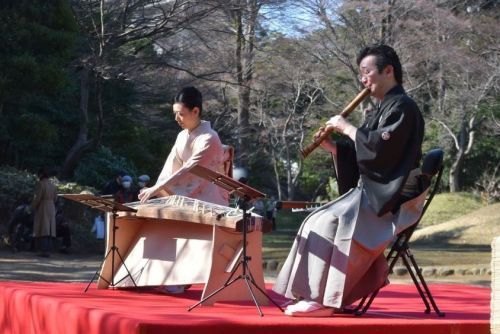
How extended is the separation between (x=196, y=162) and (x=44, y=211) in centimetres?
1044

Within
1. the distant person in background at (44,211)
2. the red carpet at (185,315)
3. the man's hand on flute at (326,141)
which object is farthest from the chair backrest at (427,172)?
the distant person in background at (44,211)

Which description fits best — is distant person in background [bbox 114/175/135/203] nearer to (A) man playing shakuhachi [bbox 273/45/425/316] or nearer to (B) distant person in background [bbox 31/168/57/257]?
(B) distant person in background [bbox 31/168/57/257]

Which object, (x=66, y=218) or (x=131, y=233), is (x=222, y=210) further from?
(x=66, y=218)

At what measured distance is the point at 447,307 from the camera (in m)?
6.97

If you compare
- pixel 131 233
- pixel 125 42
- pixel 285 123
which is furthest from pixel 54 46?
pixel 285 123

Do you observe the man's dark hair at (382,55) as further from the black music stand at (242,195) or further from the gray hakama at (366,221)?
the black music stand at (242,195)

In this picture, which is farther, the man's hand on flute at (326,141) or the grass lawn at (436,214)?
the grass lawn at (436,214)

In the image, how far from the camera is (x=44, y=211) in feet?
58.0

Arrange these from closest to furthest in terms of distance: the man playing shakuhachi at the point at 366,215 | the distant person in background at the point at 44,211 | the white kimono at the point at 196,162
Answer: the man playing shakuhachi at the point at 366,215, the white kimono at the point at 196,162, the distant person in background at the point at 44,211

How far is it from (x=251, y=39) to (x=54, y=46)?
9.20 m

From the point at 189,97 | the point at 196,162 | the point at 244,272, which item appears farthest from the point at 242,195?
the point at 189,97

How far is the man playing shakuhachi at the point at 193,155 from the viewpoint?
7.90 meters

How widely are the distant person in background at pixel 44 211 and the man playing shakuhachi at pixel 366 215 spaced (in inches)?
477

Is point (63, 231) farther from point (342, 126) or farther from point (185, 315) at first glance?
point (342, 126)
